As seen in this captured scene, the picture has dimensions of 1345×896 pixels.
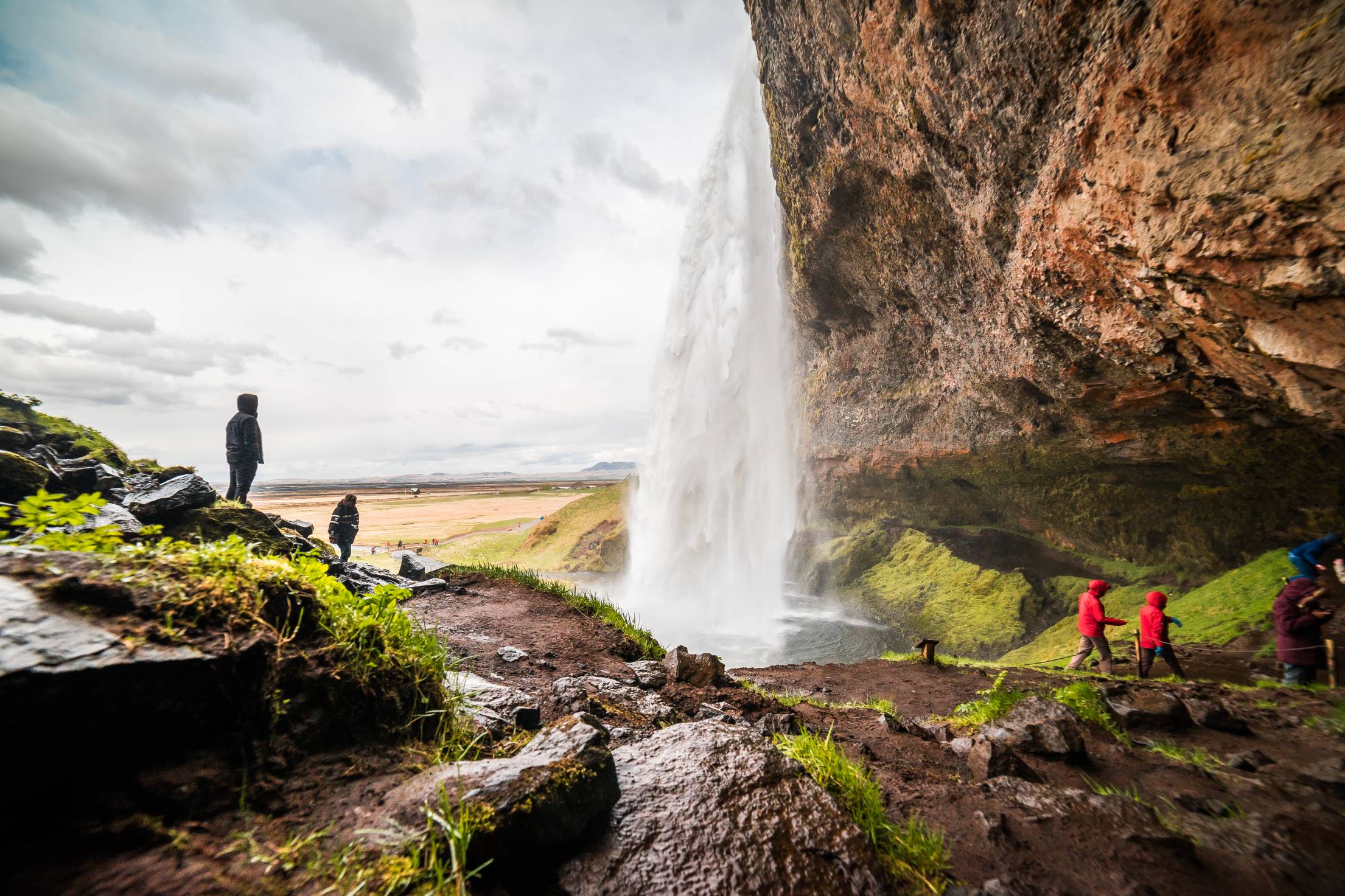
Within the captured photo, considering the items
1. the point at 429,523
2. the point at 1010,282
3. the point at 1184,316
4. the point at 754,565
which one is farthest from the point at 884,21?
the point at 429,523

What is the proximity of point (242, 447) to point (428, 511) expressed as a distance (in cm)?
8093

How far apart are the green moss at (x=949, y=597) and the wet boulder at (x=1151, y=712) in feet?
33.0

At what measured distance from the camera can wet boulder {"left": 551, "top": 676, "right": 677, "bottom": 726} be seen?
3607 mm

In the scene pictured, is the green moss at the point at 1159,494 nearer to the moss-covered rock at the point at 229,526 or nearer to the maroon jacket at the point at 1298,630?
the maroon jacket at the point at 1298,630

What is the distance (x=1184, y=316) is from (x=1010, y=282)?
9.67 ft

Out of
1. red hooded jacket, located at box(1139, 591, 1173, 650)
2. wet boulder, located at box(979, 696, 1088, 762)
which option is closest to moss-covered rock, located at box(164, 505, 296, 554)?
wet boulder, located at box(979, 696, 1088, 762)

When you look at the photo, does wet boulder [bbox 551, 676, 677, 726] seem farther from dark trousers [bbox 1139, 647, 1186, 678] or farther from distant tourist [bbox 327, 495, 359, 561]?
→ distant tourist [bbox 327, 495, 359, 561]

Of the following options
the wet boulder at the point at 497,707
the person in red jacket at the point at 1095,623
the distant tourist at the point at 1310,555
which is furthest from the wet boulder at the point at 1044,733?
the distant tourist at the point at 1310,555

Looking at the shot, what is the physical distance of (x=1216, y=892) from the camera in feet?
7.28

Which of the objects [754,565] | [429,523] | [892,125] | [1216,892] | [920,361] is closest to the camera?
[1216,892]

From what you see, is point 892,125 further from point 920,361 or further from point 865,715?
point 865,715

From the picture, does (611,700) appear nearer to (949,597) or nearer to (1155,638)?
(1155,638)

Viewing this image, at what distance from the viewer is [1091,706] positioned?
193 inches

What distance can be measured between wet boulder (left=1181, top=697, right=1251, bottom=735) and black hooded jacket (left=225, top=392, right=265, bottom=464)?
1447 centimetres
